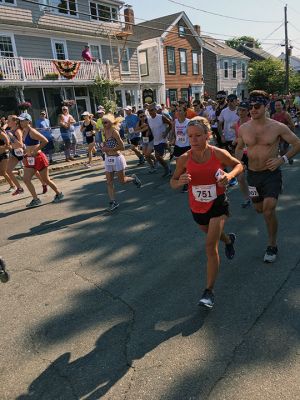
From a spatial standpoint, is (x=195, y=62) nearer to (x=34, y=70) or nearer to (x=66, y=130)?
(x=34, y=70)

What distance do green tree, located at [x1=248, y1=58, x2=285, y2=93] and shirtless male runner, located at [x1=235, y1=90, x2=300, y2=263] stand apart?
4095cm

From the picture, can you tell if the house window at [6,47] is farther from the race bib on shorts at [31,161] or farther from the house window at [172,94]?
the house window at [172,94]

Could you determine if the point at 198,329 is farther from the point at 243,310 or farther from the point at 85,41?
the point at 85,41

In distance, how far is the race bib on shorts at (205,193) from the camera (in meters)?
3.38

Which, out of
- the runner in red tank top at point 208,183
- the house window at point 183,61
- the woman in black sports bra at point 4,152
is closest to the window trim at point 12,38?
the woman in black sports bra at point 4,152

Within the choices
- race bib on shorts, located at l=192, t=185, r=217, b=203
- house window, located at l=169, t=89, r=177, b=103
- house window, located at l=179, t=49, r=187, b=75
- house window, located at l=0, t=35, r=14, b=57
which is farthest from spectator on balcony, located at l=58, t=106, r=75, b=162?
house window, located at l=179, t=49, r=187, b=75

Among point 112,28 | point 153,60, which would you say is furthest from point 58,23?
point 153,60

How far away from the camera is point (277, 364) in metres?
2.66

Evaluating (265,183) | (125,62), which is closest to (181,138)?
(265,183)

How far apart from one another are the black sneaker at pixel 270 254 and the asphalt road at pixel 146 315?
0.08 meters

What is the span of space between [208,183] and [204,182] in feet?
0.12

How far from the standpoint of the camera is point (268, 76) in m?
42.4

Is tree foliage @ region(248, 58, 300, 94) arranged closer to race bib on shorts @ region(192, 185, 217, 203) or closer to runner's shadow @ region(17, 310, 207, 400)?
race bib on shorts @ region(192, 185, 217, 203)

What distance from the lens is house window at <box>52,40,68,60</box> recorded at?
20.8 m
